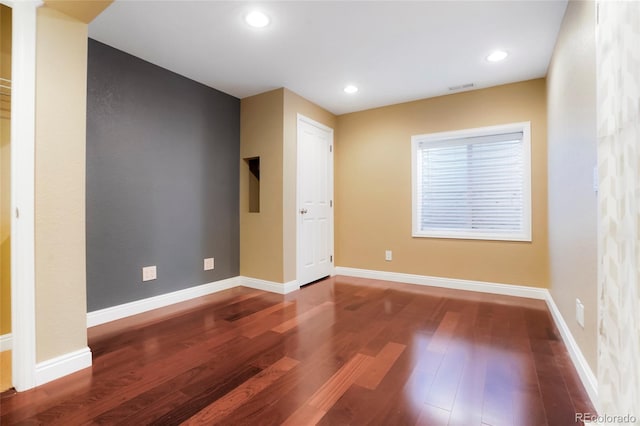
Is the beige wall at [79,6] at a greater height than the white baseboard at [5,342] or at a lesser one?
greater

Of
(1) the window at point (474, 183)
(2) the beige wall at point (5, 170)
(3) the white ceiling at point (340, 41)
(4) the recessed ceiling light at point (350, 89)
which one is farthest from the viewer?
(4) the recessed ceiling light at point (350, 89)

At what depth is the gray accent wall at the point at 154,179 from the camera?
2.51 meters

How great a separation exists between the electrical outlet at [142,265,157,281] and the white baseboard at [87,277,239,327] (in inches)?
7.7

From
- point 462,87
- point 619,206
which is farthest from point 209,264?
point 462,87

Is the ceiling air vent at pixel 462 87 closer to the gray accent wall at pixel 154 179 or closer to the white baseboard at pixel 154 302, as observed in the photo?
the gray accent wall at pixel 154 179

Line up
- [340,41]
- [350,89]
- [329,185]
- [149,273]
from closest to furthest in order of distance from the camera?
[340,41] < [149,273] < [350,89] < [329,185]

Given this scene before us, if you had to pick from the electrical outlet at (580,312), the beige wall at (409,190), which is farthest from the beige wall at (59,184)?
the beige wall at (409,190)

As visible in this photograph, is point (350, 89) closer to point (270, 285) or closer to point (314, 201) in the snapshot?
point (314, 201)

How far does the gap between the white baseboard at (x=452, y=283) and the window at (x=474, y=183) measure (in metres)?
0.55

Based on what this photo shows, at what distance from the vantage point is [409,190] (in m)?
3.94

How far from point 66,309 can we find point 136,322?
88 centimetres

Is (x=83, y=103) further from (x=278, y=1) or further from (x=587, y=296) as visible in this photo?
(x=587, y=296)
